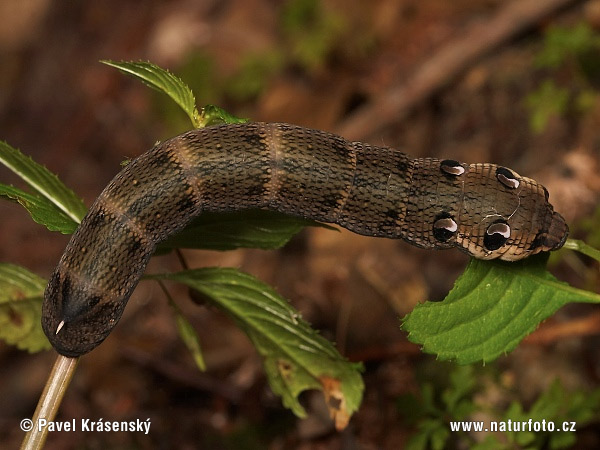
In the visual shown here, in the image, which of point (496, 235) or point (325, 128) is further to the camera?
point (325, 128)

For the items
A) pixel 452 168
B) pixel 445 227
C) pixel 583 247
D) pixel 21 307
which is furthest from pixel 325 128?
pixel 583 247

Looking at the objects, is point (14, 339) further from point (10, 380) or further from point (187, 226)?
point (10, 380)

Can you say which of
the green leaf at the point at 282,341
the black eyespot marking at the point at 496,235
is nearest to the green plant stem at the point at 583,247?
the black eyespot marking at the point at 496,235

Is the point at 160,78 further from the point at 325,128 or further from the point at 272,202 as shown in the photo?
the point at 325,128

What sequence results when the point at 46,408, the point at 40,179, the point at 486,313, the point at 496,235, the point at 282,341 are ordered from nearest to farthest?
the point at 46,408
the point at 486,313
the point at 496,235
the point at 40,179
the point at 282,341

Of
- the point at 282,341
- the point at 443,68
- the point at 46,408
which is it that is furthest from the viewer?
the point at 443,68

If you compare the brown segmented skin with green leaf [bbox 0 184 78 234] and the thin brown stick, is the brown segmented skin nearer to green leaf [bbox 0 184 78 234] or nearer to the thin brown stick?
→ green leaf [bbox 0 184 78 234]
